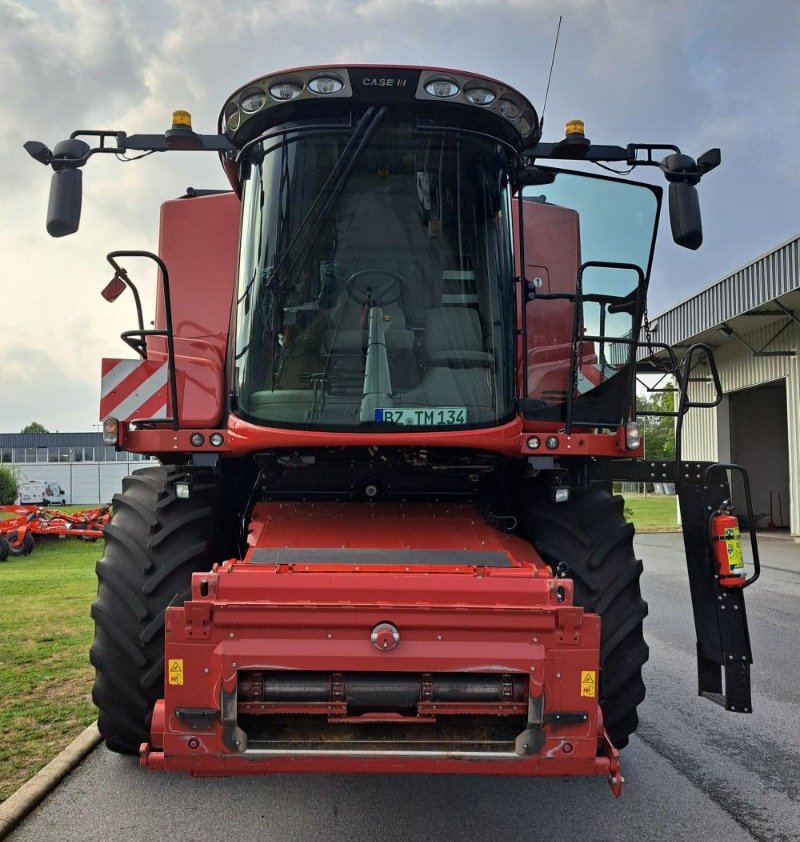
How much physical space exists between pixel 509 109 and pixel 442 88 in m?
0.35

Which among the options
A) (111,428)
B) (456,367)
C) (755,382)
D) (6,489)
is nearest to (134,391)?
(111,428)

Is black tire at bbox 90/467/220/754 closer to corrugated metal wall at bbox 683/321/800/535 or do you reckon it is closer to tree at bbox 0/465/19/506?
corrugated metal wall at bbox 683/321/800/535

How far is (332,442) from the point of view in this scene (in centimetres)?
350

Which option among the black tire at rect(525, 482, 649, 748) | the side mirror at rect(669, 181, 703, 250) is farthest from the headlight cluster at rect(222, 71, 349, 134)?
the black tire at rect(525, 482, 649, 748)

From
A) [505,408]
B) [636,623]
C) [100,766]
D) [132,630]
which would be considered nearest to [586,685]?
[636,623]

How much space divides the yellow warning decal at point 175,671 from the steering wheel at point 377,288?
5.77ft

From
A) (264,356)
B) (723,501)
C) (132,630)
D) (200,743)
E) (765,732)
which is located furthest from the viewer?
(765,732)

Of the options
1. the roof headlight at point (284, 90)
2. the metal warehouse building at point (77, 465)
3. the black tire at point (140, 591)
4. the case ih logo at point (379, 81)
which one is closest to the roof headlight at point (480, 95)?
the case ih logo at point (379, 81)

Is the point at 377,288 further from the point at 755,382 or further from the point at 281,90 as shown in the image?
the point at 755,382

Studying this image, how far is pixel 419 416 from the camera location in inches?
139

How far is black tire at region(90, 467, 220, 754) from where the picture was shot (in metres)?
3.39

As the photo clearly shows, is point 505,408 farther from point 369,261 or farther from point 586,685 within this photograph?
point 586,685

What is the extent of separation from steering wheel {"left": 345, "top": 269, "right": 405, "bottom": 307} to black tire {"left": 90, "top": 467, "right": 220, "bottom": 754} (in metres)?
1.18

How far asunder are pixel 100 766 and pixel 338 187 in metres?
3.21
